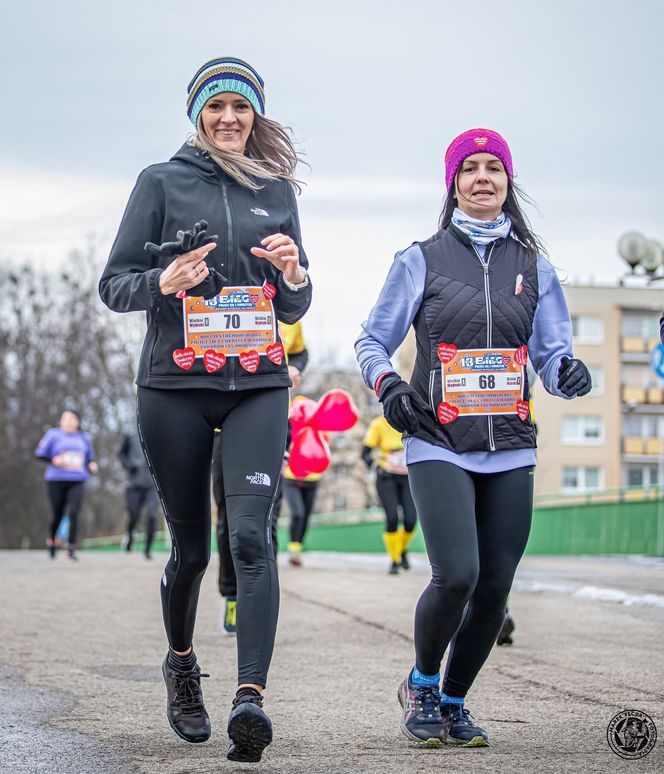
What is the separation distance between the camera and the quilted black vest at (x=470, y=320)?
15.8 ft

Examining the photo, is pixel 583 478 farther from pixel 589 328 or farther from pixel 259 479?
pixel 259 479

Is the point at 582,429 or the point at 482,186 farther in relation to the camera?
Answer: the point at 582,429

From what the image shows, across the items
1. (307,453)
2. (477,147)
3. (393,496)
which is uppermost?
(477,147)

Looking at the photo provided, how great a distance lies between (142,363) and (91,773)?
1.46 meters

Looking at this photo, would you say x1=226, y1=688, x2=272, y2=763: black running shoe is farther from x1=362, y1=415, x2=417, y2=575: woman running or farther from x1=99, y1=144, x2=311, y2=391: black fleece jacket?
x1=362, y1=415, x2=417, y2=575: woman running

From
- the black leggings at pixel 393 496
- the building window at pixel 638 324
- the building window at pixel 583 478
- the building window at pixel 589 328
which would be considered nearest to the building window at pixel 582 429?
the building window at pixel 583 478

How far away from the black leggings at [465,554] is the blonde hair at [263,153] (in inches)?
47.9

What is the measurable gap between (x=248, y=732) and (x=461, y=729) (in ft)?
2.93

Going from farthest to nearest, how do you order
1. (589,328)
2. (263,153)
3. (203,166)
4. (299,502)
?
(589,328)
(299,502)
(263,153)
(203,166)

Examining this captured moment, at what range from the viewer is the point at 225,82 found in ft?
16.5

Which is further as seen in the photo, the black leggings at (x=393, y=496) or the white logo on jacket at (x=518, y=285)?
the black leggings at (x=393, y=496)

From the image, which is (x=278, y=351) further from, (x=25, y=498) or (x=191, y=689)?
(x=25, y=498)

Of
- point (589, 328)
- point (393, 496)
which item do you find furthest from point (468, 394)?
point (589, 328)

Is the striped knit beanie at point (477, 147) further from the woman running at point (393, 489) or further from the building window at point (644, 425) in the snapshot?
the building window at point (644, 425)
